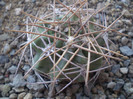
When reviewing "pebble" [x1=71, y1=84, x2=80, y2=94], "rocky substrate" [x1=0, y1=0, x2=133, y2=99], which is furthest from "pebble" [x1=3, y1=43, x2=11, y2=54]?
"pebble" [x1=71, y1=84, x2=80, y2=94]

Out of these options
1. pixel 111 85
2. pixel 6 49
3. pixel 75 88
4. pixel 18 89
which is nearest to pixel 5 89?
pixel 18 89

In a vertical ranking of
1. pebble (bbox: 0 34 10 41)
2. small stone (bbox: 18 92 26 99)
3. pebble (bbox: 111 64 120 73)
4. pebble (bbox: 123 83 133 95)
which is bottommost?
pebble (bbox: 123 83 133 95)

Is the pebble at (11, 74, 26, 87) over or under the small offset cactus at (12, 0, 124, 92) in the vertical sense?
under

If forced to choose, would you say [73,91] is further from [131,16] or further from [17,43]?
[131,16]

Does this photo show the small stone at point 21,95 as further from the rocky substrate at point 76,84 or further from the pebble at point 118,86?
the pebble at point 118,86

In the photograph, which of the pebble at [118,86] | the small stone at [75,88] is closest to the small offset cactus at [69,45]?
the small stone at [75,88]

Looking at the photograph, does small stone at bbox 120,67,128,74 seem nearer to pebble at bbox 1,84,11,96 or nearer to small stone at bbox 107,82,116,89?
small stone at bbox 107,82,116,89

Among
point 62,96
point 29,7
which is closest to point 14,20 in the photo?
point 29,7

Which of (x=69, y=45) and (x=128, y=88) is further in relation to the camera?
(x=128, y=88)

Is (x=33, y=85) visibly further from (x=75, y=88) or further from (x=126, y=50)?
(x=126, y=50)
